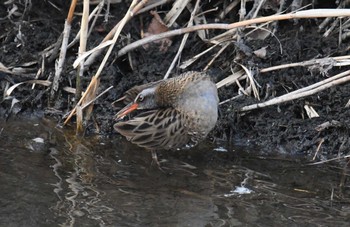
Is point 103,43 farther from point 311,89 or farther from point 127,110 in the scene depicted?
point 311,89

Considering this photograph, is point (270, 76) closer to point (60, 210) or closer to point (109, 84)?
point (109, 84)

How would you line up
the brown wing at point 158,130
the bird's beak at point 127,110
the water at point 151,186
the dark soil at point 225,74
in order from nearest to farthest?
the water at point 151,186
the brown wing at point 158,130
the bird's beak at point 127,110
the dark soil at point 225,74

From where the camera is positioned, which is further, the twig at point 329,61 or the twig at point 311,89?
the twig at point 329,61

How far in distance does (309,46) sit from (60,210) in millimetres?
2783

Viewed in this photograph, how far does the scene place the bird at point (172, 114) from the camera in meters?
5.35

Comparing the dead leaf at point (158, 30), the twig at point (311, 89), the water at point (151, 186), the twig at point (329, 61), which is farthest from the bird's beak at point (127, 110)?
the twig at point (329, 61)

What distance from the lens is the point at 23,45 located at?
679cm

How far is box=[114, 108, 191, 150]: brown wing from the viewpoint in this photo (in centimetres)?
533

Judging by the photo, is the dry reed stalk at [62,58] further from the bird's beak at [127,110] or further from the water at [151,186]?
the bird's beak at [127,110]

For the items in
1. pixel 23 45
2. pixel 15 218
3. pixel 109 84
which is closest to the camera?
pixel 15 218

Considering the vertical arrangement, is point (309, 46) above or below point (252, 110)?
above

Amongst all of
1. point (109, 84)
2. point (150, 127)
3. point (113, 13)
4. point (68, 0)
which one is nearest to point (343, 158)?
point (150, 127)

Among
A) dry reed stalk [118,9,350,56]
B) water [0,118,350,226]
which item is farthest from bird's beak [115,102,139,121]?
dry reed stalk [118,9,350,56]

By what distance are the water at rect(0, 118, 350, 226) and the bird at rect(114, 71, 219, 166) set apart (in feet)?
0.69
